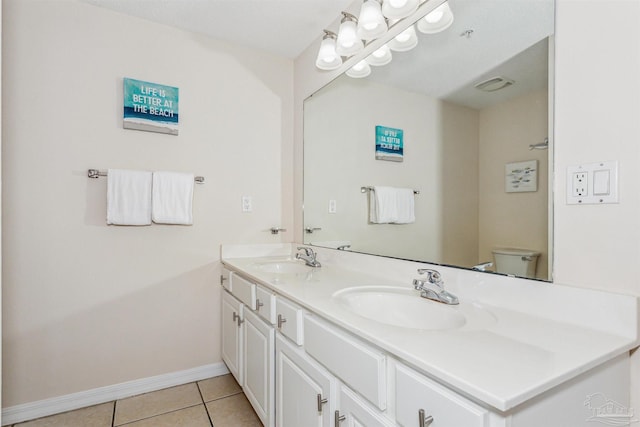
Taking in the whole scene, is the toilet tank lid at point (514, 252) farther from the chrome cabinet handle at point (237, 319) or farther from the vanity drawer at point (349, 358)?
the chrome cabinet handle at point (237, 319)

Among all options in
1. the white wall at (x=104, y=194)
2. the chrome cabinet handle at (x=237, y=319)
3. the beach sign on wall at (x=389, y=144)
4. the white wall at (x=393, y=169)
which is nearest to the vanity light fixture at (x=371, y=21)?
the white wall at (x=393, y=169)

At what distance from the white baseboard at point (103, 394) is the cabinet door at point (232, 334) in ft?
0.54

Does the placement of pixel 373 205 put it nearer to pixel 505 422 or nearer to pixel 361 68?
pixel 361 68

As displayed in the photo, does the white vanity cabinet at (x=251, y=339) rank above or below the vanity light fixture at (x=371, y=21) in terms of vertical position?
below

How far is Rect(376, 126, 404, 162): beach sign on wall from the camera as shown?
1.55 metres

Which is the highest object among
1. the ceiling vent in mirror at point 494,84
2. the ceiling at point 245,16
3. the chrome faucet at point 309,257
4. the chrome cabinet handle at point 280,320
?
the ceiling at point 245,16

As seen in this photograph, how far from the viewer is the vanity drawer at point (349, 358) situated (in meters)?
0.76

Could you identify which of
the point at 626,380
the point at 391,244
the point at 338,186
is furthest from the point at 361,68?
the point at 626,380

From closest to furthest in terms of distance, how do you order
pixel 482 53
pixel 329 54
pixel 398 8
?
pixel 482 53 → pixel 398 8 → pixel 329 54

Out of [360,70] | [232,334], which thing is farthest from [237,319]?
[360,70]

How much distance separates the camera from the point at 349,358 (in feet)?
2.85

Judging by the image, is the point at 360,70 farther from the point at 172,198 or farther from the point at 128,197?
the point at 128,197

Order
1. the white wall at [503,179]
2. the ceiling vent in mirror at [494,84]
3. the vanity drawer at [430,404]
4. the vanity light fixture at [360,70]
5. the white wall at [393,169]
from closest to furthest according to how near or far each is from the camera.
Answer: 1. the vanity drawer at [430,404]
2. the white wall at [503,179]
3. the ceiling vent in mirror at [494,84]
4. the white wall at [393,169]
5. the vanity light fixture at [360,70]

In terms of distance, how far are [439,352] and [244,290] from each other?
1.18m
